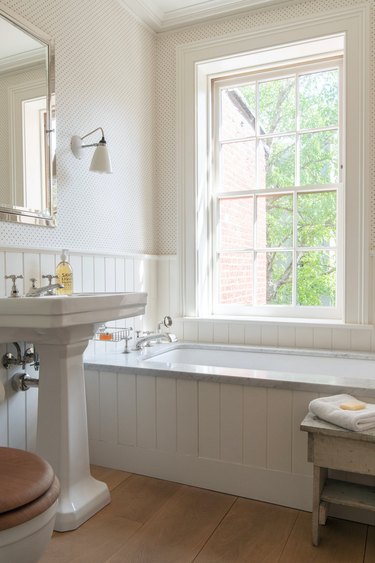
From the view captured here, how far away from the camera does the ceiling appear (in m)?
2.70

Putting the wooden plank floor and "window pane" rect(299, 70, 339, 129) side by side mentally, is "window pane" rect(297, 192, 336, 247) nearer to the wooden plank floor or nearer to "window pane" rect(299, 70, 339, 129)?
"window pane" rect(299, 70, 339, 129)

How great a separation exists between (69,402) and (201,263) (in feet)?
4.91

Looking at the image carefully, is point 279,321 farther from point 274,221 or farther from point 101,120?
point 101,120

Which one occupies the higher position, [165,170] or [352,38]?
[352,38]

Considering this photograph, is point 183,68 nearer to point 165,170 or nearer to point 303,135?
point 165,170

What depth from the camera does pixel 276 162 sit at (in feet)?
9.52

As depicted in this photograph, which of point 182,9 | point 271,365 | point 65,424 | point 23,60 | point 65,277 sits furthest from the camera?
point 182,9

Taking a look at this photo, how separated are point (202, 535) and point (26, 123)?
1.81 meters

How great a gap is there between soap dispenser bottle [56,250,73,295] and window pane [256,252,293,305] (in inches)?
52.3

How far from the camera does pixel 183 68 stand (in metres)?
2.93

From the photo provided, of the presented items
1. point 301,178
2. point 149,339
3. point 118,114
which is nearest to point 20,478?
point 149,339

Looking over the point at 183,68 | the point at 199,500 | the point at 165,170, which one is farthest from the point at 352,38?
the point at 199,500

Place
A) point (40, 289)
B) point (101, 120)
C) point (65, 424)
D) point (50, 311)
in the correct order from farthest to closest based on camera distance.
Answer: point (101, 120)
point (40, 289)
point (65, 424)
point (50, 311)

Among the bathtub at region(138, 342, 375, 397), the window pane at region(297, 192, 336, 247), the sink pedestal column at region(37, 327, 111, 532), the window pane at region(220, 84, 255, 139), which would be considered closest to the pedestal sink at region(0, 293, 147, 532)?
the sink pedestal column at region(37, 327, 111, 532)
